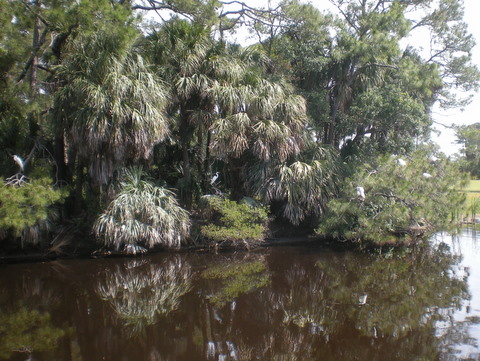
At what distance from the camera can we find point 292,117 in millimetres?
12664

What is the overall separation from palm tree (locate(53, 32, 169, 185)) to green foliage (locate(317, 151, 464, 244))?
5.68 m

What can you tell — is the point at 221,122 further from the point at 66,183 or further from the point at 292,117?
the point at 66,183

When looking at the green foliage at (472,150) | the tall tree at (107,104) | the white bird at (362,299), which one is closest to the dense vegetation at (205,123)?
the tall tree at (107,104)

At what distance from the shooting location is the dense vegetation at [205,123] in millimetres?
10406

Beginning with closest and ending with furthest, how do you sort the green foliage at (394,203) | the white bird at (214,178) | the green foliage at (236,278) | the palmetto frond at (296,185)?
the green foliage at (236,278) < the green foliage at (394,203) < the palmetto frond at (296,185) < the white bird at (214,178)

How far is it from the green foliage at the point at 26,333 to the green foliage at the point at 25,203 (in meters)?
2.37

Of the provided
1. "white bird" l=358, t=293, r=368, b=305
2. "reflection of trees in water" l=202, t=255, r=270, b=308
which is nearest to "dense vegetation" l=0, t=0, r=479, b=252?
"reflection of trees in water" l=202, t=255, r=270, b=308

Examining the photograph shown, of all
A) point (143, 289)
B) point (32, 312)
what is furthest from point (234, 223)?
point (32, 312)

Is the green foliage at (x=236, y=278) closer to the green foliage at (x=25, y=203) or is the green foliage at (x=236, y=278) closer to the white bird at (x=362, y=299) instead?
the white bird at (x=362, y=299)

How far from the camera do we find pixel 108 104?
1018 cm

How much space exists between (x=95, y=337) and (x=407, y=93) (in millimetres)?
12765

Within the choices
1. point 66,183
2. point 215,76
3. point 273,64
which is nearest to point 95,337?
point 66,183

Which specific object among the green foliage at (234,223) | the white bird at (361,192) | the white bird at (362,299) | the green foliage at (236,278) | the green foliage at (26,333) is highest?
the white bird at (361,192)

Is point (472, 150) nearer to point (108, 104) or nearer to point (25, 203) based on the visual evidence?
point (108, 104)
